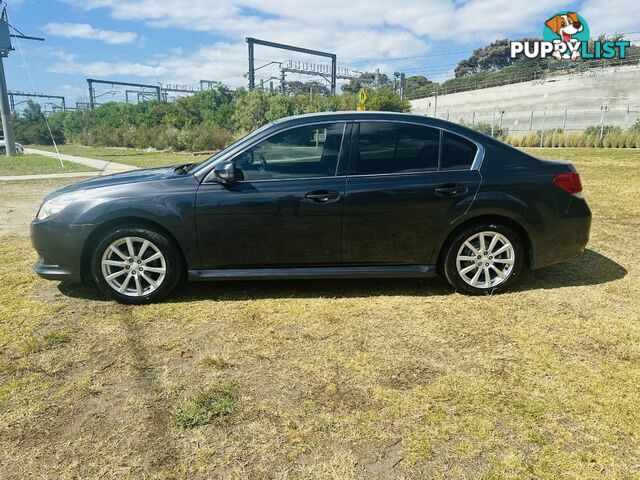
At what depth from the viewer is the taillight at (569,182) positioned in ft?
13.7

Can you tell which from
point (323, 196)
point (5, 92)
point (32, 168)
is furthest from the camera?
point (5, 92)

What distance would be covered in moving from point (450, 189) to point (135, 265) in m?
2.86

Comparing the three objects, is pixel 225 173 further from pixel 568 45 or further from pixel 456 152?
pixel 568 45

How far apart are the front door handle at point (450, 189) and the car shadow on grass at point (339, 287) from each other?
97 cm

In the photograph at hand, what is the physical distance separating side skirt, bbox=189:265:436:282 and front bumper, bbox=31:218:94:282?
983mm

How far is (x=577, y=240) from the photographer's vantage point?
14.1 feet

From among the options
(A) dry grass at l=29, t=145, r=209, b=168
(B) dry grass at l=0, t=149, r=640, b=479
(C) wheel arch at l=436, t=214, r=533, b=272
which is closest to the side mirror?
(B) dry grass at l=0, t=149, r=640, b=479

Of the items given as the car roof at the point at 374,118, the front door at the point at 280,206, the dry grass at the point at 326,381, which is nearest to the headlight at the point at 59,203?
the dry grass at the point at 326,381

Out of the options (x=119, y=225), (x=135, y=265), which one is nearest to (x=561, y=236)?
(x=135, y=265)

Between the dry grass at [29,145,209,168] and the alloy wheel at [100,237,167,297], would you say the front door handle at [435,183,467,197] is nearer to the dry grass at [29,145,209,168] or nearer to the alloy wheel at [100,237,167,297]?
the alloy wheel at [100,237,167,297]

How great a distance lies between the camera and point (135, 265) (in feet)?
13.2

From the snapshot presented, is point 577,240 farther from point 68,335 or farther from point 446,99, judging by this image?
point 446,99

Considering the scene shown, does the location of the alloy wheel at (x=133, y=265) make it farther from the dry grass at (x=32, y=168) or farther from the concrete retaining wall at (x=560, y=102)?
the concrete retaining wall at (x=560, y=102)

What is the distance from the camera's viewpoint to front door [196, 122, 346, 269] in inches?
155
